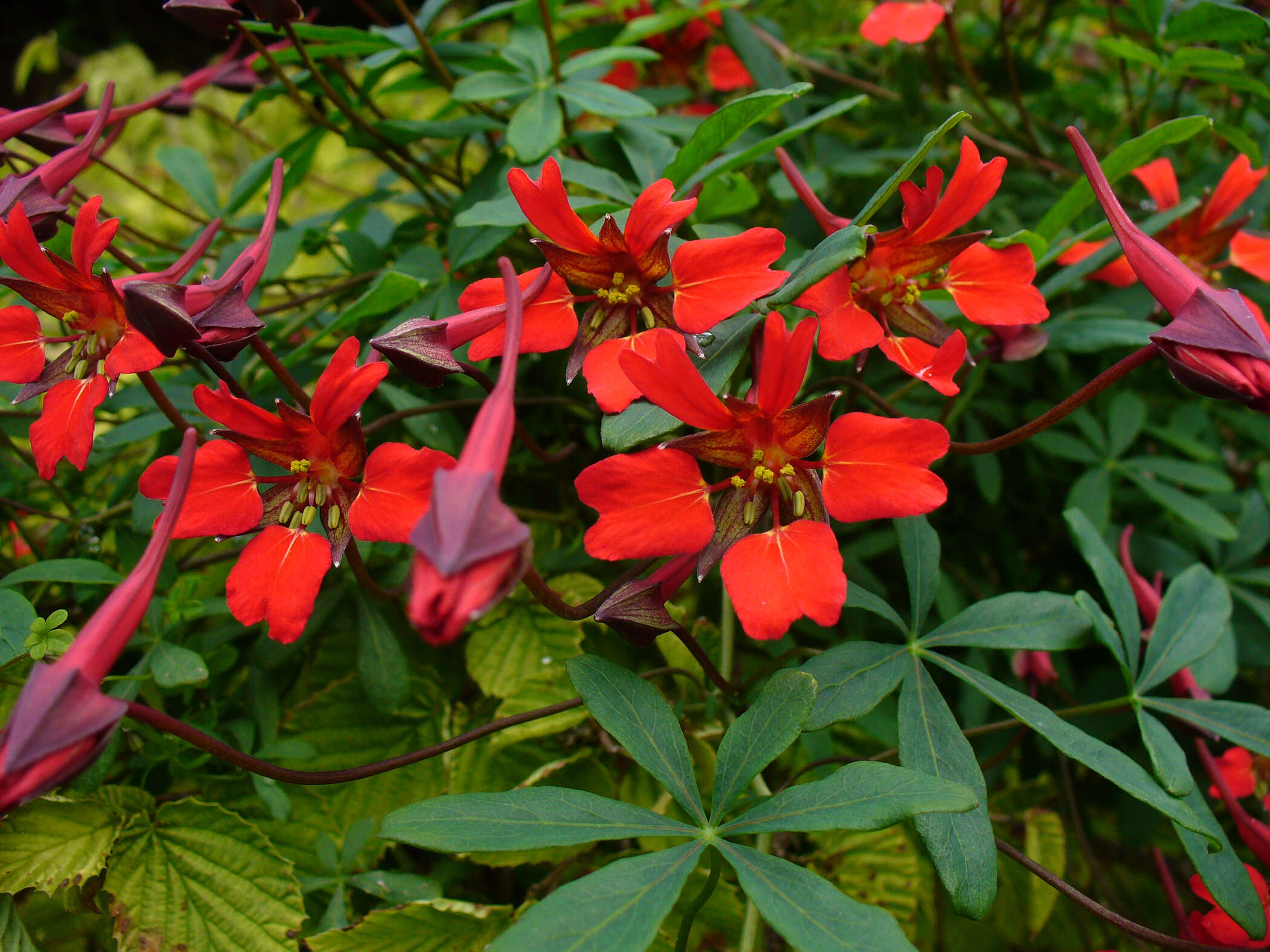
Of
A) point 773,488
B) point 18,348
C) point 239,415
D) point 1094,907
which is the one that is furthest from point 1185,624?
point 18,348

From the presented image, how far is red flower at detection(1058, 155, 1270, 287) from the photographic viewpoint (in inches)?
38.8

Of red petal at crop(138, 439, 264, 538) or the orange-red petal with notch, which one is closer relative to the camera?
red petal at crop(138, 439, 264, 538)

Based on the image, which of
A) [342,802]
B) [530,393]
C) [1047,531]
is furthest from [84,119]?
[1047,531]

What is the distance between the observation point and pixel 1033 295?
2.45 ft

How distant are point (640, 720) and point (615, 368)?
29cm

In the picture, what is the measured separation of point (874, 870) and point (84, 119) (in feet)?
4.28

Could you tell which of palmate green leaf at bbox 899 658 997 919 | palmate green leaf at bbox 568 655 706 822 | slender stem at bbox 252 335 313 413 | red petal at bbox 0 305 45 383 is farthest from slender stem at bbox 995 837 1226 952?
red petal at bbox 0 305 45 383

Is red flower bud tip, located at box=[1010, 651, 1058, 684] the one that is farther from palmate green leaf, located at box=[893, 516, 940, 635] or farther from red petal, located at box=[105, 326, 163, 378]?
red petal, located at box=[105, 326, 163, 378]

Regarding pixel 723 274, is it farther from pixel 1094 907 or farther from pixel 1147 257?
pixel 1094 907

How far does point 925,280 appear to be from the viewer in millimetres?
771

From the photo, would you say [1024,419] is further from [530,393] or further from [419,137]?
[419,137]

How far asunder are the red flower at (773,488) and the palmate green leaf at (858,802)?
5.2 inches

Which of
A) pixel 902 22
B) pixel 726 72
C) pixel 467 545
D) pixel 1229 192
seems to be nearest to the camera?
pixel 467 545

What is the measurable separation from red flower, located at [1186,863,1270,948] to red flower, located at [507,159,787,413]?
0.69 m
